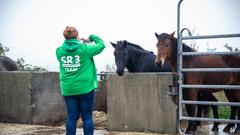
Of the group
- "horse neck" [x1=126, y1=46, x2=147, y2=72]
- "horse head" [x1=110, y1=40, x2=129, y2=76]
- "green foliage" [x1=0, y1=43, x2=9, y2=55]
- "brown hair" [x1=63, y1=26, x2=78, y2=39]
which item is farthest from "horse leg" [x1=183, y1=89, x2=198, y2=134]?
"green foliage" [x1=0, y1=43, x2=9, y2=55]

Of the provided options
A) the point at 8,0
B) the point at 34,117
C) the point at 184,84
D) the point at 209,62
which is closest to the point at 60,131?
the point at 34,117

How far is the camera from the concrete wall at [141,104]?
7312 millimetres

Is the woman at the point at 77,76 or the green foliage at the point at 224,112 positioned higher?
the woman at the point at 77,76

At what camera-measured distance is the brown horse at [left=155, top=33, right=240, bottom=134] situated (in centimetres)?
711

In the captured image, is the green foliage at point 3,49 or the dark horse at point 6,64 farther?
the green foliage at point 3,49

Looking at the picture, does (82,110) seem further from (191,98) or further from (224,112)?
(224,112)

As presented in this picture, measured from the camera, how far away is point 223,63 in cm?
749

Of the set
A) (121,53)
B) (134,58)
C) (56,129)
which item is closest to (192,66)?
(121,53)

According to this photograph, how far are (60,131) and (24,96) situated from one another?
5.07 ft

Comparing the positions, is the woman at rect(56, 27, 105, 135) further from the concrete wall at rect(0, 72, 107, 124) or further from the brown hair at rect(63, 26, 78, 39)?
the concrete wall at rect(0, 72, 107, 124)

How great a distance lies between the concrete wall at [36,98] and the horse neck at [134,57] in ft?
5.21

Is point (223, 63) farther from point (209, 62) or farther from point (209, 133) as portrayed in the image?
point (209, 133)

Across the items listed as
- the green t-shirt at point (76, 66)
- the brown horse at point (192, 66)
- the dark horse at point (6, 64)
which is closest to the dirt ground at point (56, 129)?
the brown horse at point (192, 66)

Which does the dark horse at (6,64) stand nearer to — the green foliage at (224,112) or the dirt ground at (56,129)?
the dirt ground at (56,129)
